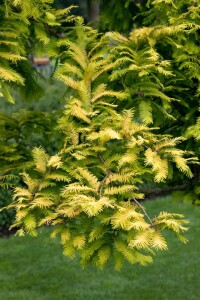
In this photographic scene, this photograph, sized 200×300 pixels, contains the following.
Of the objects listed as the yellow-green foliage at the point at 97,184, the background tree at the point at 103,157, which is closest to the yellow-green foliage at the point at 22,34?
the background tree at the point at 103,157

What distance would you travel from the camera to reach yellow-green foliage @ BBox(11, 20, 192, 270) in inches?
130

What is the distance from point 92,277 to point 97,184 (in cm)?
601

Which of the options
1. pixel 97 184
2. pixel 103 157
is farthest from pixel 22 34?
pixel 97 184

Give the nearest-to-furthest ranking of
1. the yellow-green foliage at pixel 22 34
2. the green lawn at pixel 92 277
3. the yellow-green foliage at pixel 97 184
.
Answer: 1. the yellow-green foliage at pixel 97 184
2. the yellow-green foliage at pixel 22 34
3. the green lawn at pixel 92 277

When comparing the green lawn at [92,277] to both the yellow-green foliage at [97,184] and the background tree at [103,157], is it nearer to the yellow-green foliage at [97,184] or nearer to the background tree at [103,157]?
the background tree at [103,157]

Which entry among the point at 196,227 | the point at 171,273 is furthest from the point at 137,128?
the point at 196,227

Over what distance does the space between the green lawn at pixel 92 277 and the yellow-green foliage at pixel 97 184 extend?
483cm

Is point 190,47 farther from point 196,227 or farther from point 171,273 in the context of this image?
point 196,227

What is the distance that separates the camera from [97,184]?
345 centimetres

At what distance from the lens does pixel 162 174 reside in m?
3.40

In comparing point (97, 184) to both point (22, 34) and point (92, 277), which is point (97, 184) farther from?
point (92, 277)

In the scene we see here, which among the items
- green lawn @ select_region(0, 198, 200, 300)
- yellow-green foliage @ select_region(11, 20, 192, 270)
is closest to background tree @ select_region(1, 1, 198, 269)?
yellow-green foliage @ select_region(11, 20, 192, 270)

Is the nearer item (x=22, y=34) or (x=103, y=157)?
(x=103, y=157)

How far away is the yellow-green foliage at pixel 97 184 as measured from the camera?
3.29 m
